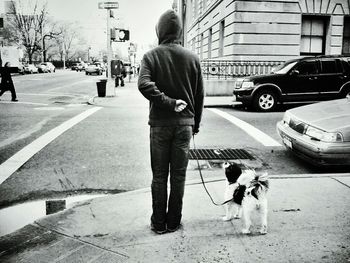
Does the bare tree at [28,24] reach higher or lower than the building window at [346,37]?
higher

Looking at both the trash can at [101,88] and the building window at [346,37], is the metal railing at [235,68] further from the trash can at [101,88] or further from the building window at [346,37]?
the trash can at [101,88]

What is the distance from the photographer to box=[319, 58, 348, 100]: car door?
13.9m

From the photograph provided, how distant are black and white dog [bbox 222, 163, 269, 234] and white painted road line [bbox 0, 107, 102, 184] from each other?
12.8 feet

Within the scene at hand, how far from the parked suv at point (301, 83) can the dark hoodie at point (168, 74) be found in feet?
34.9

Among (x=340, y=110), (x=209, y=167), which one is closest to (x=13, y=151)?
(x=209, y=167)

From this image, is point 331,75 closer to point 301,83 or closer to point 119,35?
point 301,83

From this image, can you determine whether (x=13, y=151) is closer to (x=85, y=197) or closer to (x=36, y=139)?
(x=36, y=139)

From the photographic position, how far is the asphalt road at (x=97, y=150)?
591cm

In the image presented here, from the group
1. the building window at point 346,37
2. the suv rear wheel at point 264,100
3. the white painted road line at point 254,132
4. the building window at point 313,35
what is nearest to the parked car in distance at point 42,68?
the building window at point 313,35

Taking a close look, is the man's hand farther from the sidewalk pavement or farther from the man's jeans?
the sidewalk pavement

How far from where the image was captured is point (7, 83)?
1755 centimetres

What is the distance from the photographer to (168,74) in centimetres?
365

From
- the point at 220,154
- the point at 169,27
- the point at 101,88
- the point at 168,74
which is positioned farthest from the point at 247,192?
the point at 101,88

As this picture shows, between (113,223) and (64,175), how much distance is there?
8.20 feet
